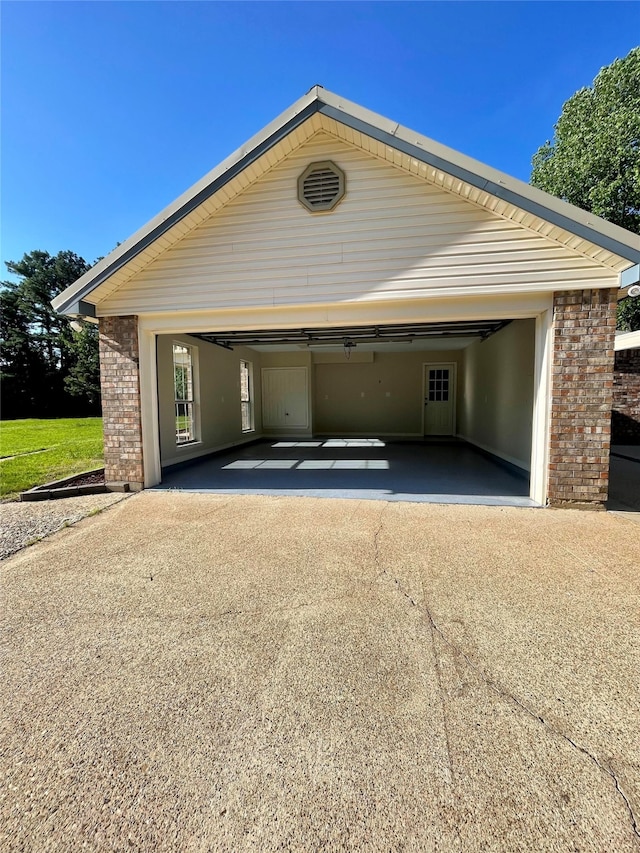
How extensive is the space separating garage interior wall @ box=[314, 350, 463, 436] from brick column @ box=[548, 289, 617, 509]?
8.44 m

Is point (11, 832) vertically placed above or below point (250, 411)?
below

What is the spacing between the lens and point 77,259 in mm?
35906

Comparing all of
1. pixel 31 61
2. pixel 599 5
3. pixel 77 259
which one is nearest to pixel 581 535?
pixel 31 61

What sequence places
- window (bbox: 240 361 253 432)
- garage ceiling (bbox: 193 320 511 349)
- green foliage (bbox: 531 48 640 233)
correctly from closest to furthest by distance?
garage ceiling (bbox: 193 320 511 349) < window (bbox: 240 361 253 432) < green foliage (bbox: 531 48 640 233)

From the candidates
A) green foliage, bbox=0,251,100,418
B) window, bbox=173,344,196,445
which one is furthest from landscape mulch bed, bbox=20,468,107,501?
green foliage, bbox=0,251,100,418

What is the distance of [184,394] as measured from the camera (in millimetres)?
8898

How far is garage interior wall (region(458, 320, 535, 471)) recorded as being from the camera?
23.4 feet

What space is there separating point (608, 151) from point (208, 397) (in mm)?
19244

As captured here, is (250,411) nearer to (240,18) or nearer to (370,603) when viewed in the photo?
(240,18)

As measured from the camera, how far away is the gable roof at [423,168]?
4.54 m

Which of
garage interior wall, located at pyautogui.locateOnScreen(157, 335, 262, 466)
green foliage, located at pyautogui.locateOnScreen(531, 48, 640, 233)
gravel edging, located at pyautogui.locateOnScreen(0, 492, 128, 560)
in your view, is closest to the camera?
gravel edging, located at pyautogui.locateOnScreen(0, 492, 128, 560)

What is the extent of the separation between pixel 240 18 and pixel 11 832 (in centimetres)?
984

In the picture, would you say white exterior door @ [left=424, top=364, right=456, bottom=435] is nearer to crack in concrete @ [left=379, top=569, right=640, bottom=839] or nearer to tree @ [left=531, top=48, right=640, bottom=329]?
tree @ [left=531, top=48, right=640, bottom=329]

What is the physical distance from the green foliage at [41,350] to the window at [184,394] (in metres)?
21.4
